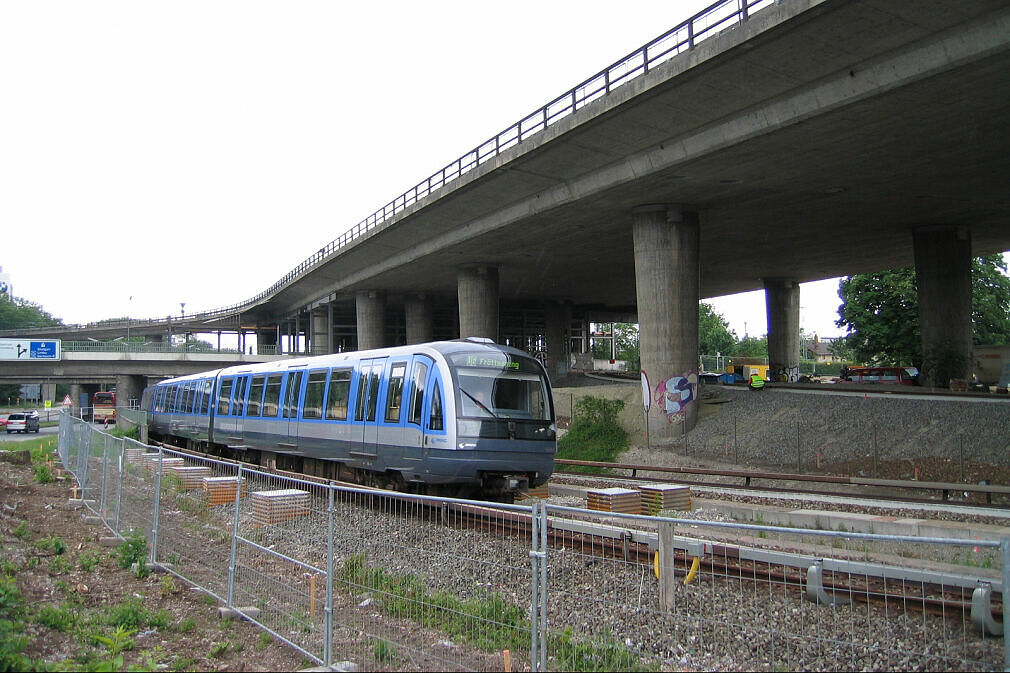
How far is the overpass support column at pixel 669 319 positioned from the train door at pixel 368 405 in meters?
14.6

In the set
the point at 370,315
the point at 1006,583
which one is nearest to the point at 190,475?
the point at 1006,583

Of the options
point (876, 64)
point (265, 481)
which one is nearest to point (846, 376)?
point (876, 64)

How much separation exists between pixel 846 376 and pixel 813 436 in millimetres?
22461

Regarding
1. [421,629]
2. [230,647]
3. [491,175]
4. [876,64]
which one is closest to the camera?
[421,629]

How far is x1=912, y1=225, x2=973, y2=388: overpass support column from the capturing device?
3375 cm

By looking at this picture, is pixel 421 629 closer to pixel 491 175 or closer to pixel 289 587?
pixel 289 587

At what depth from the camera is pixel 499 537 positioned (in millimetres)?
7555

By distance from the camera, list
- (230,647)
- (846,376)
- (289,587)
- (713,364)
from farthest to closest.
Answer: (713,364) < (846,376) < (289,587) < (230,647)

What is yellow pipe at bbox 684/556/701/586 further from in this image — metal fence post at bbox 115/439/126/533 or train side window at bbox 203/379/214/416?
train side window at bbox 203/379/214/416

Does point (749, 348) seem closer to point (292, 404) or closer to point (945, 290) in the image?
point (945, 290)

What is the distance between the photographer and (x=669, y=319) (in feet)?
91.8

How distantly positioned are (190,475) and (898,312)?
159 feet

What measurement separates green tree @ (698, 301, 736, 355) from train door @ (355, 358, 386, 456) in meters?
99.9

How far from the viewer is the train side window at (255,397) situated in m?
21.7
